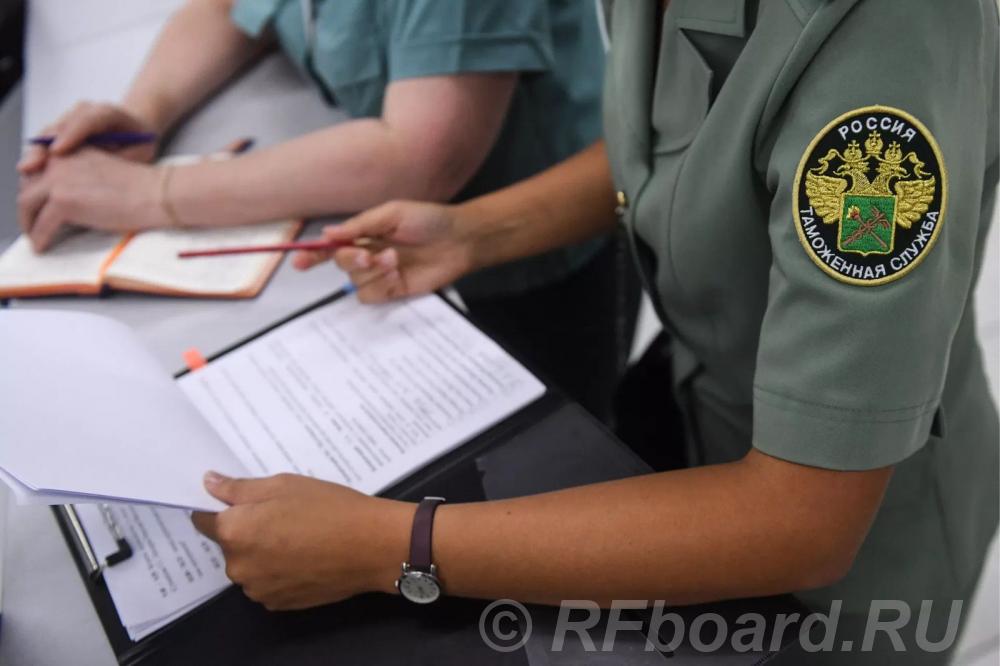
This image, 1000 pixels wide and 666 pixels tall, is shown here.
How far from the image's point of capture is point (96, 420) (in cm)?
57

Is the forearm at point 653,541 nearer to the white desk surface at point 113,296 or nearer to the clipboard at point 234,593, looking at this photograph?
the clipboard at point 234,593

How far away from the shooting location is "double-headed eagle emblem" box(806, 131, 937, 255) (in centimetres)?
43

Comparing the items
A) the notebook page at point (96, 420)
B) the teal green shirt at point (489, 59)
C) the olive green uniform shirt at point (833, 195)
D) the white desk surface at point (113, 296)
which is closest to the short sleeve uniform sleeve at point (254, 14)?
the teal green shirt at point (489, 59)

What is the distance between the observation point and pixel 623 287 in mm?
1259

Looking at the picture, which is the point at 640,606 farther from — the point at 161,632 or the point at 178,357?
the point at 178,357

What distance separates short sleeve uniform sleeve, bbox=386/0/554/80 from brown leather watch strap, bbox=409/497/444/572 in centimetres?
49

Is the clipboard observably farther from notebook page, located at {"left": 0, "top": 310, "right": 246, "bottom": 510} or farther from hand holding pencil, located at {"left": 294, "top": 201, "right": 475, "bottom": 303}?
hand holding pencil, located at {"left": 294, "top": 201, "right": 475, "bottom": 303}

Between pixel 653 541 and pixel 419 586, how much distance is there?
0.56 feet

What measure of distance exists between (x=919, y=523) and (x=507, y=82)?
0.62 meters

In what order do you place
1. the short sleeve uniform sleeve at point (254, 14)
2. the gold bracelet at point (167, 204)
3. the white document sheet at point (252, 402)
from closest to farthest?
the white document sheet at point (252, 402)
the gold bracelet at point (167, 204)
the short sleeve uniform sleeve at point (254, 14)

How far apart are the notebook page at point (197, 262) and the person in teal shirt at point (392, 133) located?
0.06 feet

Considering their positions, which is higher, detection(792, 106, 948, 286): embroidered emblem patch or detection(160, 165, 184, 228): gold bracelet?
detection(792, 106, 948, 286): embroidered emblem patch

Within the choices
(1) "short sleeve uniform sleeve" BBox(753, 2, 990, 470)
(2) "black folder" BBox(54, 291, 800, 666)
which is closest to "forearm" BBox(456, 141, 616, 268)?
(2) "black folder" BBox(54, 291, 800, 666)

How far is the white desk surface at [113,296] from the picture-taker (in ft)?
1.98
